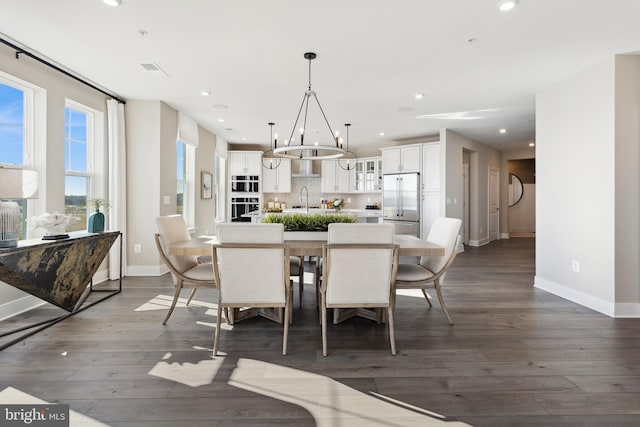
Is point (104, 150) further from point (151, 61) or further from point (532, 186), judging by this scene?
point (532, 186)

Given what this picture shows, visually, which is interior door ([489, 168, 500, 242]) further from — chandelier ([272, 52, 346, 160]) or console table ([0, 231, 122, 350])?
console table ([0, 231, 122, 350])

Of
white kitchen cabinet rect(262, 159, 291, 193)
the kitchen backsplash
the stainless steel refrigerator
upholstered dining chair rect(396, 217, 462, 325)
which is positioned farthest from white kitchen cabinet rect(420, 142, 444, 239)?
upholstered dining chair rect(396, 217, 462, 325)

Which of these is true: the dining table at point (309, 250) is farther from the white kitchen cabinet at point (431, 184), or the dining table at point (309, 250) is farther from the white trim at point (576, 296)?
the white kitchen cabinet at point (431, 184)

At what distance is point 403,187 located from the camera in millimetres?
7328

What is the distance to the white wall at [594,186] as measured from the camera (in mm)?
3229

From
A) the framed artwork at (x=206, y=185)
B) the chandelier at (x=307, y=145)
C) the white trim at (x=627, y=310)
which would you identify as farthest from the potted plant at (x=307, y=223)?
the framed artwork at (x=206, y=185)

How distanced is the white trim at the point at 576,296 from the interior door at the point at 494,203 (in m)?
5.05

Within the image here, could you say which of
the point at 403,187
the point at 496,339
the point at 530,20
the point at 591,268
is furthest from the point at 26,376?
the point at 403,187

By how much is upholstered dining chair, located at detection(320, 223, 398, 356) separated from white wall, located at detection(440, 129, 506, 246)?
476 cm

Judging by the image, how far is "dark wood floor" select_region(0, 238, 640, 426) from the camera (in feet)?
5.57

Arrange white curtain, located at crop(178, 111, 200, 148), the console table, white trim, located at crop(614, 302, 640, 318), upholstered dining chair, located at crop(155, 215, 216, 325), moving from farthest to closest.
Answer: white curtain, located at crop(178, 111, 200, 148) → white trim, located at crop(614, 302, 640, 318) → upholstered dining chair, located at crop(155, 215, 216, 325) → the console table

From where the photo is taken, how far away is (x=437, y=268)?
2.93 meters

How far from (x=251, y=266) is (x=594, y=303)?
136 inches

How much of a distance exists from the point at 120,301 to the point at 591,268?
16.2 feet
